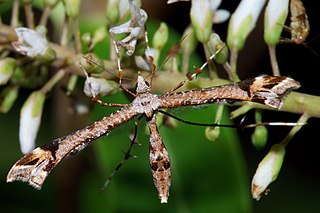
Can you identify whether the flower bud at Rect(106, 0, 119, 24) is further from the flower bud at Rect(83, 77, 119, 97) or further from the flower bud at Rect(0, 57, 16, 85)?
the flower bud at Rect(0, 57, 16, 85)

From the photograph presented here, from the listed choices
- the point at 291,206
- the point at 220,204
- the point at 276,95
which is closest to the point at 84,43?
the point at 276,95

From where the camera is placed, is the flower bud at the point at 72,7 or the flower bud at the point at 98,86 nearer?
the flower bud at the point at 98,86

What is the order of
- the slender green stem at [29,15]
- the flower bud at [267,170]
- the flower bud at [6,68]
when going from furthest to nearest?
the slender green stem at [29,15] → the flower bud at [6,68] → the flower bud at [267,170]

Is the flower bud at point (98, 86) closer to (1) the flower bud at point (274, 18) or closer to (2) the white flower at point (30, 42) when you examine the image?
(2) the white flower at point (30, 42)

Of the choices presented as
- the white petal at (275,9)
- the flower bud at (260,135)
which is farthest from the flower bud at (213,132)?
the white petal at (275,9)

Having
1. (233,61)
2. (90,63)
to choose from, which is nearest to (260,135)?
(233,61)

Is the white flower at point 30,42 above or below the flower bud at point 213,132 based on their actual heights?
above

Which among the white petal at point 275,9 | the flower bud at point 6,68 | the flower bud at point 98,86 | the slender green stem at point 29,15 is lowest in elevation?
the flower bud at point 98,86
